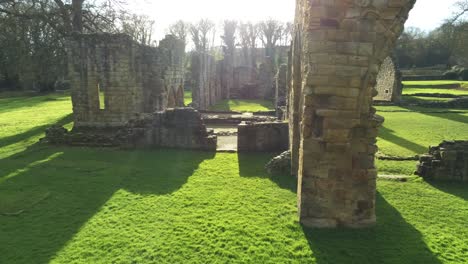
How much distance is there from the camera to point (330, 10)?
538cm

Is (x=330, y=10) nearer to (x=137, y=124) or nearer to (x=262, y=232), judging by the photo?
(x=262, y=232)

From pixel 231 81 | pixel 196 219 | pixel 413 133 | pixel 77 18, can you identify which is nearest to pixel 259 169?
pixel 196 219

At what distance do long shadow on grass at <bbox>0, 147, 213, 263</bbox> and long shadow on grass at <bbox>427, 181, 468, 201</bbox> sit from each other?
614cm

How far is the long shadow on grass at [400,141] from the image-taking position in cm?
1144

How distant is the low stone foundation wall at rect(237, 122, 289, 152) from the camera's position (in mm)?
11375

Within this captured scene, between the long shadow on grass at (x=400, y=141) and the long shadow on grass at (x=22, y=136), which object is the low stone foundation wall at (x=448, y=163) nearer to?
the long shadow on grass at (x=400, y=141)

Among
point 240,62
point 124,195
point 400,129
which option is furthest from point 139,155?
point 240,62

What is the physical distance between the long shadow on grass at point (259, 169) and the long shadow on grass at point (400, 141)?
4.74 metres

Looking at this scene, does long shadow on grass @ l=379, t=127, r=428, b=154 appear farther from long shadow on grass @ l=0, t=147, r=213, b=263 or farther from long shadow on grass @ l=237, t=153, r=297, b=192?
long shadow on grass @ l=0, t=147, r=213, b=263

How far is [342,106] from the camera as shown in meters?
5.55

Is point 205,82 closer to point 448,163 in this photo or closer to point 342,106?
point 448,163

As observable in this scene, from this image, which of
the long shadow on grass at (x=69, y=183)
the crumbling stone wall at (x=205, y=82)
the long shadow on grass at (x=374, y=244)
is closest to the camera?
the long shadow on grass at (x=374, y=244)

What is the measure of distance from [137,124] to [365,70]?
8.94 meters

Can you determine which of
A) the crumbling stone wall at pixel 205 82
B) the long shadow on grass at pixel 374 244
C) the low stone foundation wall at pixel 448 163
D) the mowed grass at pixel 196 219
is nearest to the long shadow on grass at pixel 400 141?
the low stone foundation wall at pixel 448 163
